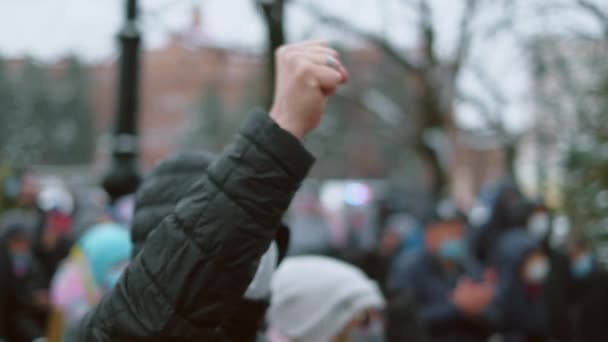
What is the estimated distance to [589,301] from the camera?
26.2ft

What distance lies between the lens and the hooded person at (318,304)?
294 centimetres

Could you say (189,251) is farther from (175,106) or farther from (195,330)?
(175,106)

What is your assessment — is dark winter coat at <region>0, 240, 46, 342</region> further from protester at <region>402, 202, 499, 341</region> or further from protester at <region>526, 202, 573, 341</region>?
protester at <region>526, 202, 573, 341</region>

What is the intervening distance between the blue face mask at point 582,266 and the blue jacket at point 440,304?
180 centimetres

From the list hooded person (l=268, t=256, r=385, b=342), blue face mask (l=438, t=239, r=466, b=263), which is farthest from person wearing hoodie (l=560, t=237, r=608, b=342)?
hooded person (l=268, t=256, r=385, b=342)

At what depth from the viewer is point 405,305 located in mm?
5320

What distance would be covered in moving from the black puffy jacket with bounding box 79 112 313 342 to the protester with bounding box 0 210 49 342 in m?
6.78

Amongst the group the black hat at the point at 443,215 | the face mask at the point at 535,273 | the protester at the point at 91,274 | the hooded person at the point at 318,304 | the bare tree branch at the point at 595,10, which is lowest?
the face mask at the point at 535,273

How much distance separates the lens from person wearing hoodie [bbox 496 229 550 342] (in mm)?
7879

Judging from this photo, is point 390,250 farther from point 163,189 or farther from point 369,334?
point 163,189

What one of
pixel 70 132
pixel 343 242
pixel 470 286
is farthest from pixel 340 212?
pixel 70 132

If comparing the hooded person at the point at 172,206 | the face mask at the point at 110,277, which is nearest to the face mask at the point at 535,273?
the face mask at the point at 110,277

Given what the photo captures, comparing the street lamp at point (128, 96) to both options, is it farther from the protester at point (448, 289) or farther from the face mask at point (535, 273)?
the face mask at point (535, 273)

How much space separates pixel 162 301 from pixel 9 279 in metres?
6.86
